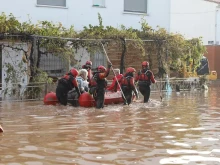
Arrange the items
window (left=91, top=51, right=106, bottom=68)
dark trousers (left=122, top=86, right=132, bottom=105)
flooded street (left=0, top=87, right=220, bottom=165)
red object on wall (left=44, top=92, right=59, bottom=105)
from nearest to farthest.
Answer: flooded street (left=0, top=87, right=220, bottom=165), red object on wall (left=44, top=92, right=59, bottom=105), dark trousers (left=122, top=86, right=132, bottom=105), window (left=91, top=51, right=106, bottom=68)

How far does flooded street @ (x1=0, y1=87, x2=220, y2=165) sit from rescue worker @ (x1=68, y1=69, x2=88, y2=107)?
0.83 metres

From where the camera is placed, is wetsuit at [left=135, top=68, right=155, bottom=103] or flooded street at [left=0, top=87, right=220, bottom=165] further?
wetsuit at [left=135, top=68, right=155, bottom=103]

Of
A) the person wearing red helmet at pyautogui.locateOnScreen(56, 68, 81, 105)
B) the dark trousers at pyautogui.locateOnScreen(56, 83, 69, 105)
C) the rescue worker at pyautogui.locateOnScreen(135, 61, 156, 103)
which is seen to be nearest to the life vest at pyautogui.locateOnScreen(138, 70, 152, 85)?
the rescue worker at pyautogui.locateOnScreen(135, 61, 156, 103)

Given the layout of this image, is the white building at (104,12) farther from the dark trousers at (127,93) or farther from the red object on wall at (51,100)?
the dark trousers at (127,93)

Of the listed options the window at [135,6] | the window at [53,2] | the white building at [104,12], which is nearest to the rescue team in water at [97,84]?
the white building at [104,12]

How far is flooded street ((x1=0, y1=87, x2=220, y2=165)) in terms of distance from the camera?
881 cm

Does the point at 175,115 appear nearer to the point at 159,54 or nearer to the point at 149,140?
the point at 149,140

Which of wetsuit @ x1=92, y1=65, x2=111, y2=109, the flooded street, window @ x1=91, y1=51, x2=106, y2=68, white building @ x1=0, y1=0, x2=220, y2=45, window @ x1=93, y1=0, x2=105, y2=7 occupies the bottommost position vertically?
the flooded street

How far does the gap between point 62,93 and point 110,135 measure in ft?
21.7

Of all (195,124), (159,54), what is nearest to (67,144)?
(195,124)

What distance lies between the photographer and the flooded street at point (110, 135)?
881 cm

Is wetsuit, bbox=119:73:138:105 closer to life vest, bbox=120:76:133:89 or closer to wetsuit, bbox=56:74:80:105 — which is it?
life vest, bbox=120:76:133:89

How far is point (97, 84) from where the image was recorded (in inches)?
678

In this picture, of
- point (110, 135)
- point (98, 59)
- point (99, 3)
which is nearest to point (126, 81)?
point (110, 135)
